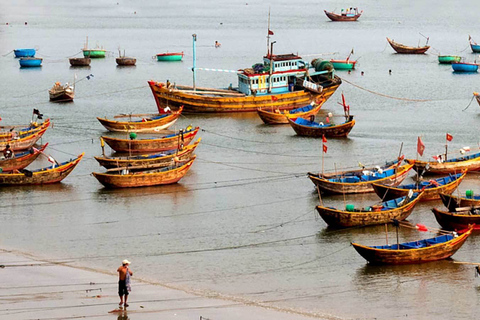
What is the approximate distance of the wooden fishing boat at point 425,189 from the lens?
35.2 metres

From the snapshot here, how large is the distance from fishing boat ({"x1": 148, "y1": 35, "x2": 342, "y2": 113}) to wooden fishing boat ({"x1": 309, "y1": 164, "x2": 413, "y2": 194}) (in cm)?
2054

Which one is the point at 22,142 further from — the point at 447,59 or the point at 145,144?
the point at 447,59

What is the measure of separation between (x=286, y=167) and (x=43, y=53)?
191 ft

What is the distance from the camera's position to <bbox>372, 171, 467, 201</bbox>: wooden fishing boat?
116ft

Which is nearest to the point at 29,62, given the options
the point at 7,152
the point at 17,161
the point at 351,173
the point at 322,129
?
the point at 322,129

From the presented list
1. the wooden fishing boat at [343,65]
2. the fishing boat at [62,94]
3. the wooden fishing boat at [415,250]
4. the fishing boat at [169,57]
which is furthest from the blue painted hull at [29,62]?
the wooden fishing boat at [415,250]

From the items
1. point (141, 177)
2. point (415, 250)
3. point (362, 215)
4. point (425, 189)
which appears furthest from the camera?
point (141, 177)

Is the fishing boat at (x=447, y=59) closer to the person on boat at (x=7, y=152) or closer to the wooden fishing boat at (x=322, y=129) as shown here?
the wooden fishing boat at (x=322, y=129)

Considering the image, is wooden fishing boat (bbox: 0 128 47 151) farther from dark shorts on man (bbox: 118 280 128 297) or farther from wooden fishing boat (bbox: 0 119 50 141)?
dark shorts on man (bbox: 118 280 128 297)

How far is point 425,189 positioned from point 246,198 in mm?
7592

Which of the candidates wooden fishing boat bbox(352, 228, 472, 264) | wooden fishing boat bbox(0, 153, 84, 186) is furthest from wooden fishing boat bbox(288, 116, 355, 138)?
wooden fishing boat bbox(352, 228, 472, 264)

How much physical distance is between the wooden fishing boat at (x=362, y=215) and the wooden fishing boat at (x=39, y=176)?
12881 mm

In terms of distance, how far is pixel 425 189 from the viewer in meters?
35.3

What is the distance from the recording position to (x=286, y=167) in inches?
1688
